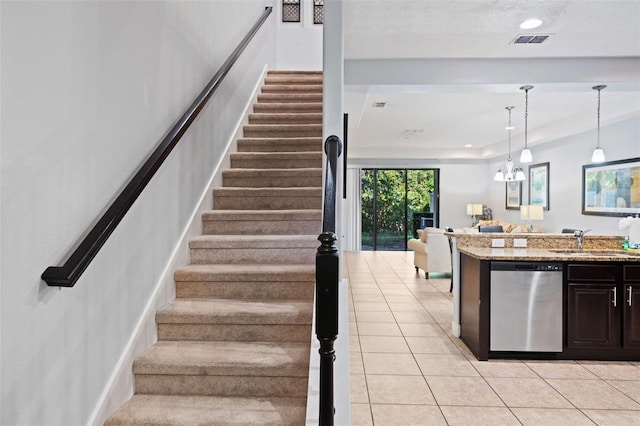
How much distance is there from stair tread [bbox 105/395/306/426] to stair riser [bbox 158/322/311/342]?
1.13 feet

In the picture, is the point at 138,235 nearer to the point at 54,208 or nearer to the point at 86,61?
the point at 54,208

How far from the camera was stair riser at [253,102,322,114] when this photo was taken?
465cm

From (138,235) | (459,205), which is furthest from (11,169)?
(459,205)

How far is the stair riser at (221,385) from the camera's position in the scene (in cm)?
196

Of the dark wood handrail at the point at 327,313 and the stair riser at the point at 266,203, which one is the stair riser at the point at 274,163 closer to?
the stair riser at the point at 266,203

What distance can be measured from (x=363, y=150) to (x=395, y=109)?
4122mm

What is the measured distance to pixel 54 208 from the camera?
1484 millimetres

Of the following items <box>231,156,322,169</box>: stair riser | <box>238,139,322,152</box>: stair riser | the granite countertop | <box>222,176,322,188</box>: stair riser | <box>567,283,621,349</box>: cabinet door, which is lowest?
<box>567,283,621,349</box>: cabinet door

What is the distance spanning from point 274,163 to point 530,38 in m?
2.53

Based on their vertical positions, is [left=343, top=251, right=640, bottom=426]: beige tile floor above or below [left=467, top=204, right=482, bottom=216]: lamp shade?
below

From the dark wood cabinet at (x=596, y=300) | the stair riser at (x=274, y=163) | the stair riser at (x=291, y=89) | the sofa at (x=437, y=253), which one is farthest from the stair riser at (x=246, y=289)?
the sofa at (x=437, y=253)

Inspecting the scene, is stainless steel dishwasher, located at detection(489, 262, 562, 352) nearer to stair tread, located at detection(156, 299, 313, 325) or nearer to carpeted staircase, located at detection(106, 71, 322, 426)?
carpeted staircase, located at detection(106, 71, 322, 426)

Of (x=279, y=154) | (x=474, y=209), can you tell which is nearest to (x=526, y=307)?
(x=279, y=154)

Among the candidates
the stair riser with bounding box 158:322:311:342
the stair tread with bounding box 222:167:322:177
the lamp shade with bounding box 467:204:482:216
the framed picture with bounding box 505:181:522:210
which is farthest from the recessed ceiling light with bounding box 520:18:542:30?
the lamp shade with bounding box 467:204:482:216
